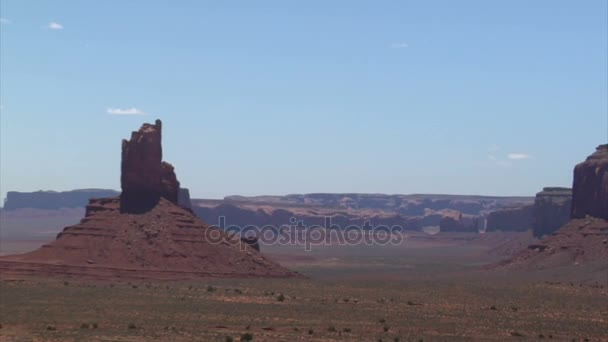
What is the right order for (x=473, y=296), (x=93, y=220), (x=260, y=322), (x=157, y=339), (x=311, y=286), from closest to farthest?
(x=157, y=339), (x=260, y=322), (x=473, y=296), (x=311, y=286), (x=93, y=220)

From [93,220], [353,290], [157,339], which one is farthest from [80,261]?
[157,339]

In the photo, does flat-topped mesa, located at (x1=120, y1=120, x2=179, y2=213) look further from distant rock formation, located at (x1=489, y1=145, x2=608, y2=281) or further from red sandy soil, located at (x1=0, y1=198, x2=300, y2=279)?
distant rock formation, located at (x1=489, y1=145, x2=608, y2=281)

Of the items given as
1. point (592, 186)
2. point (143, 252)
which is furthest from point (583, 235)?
point (143, 252)

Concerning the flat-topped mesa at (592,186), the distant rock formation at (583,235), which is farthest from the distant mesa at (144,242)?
the flat-topped mesa at (592,186)

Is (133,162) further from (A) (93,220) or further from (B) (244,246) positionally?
(B) (244,246)

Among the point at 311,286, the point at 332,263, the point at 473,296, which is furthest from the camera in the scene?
the point at 332,263

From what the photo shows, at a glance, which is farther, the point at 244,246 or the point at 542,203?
the point at 542,203

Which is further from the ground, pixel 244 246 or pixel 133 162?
pixel 133 162

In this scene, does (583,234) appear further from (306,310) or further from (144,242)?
(306,310)
